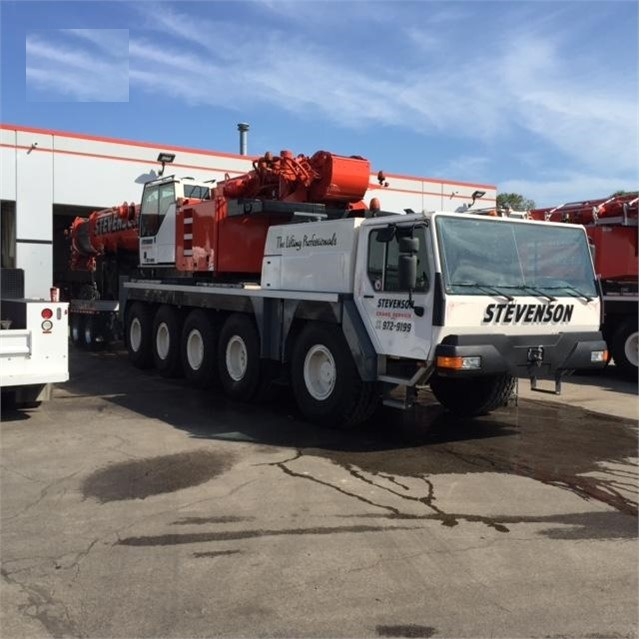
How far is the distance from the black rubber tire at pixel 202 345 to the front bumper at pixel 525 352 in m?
4.74

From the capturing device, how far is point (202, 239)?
1080 cm

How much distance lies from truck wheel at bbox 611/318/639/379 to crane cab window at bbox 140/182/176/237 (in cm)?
874

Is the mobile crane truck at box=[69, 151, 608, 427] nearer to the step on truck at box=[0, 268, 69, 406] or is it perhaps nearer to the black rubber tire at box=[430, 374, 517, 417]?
the black rubber tire at box=[430, 374, 517, 417]

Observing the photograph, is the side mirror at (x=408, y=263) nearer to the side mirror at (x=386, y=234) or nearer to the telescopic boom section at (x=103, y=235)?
the side mirror at (x=386, y=234)

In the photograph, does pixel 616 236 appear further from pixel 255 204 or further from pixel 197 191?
pixel 197 191

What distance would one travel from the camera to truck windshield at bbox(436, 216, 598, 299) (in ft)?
22.6

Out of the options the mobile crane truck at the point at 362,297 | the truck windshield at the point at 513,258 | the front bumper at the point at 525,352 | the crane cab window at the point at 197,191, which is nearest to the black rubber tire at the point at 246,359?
the mobile crane truck at the point at 362,297

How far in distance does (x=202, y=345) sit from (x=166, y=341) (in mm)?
1768

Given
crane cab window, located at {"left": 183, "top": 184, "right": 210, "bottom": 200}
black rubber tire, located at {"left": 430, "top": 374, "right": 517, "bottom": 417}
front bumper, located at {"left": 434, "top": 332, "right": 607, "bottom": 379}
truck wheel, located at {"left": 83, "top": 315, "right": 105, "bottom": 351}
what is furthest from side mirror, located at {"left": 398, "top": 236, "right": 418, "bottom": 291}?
truck wheel, located at {"left": 83, "top": 315, "right": 105, "bottom": 351}

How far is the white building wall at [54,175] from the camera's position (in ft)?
65.4

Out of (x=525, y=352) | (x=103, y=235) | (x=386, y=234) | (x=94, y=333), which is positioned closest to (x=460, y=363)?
(x=525, y=352)

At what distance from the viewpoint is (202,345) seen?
424 inches

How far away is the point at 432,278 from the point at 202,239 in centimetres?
508

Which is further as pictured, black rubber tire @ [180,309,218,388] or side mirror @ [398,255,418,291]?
black rubber tire @ [180,309,218,388]
